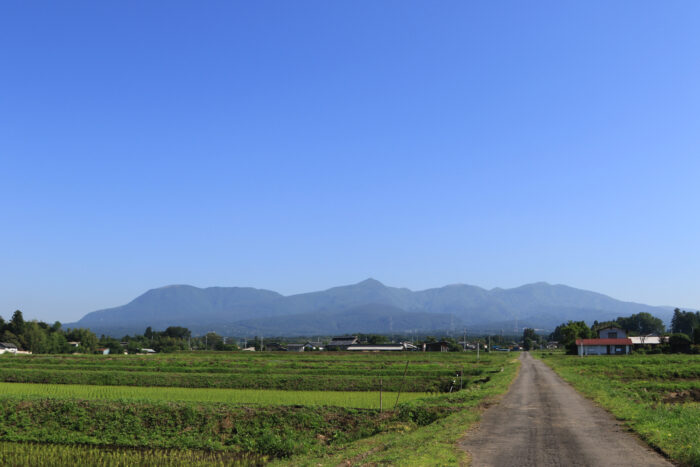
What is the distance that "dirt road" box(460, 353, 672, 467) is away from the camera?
14711 mm

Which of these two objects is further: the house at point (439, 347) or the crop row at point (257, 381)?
the house at point (439, 347)

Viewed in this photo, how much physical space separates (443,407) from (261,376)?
89.8 ft

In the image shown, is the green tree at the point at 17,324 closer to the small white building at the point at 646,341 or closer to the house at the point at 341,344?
the house at the point at 341,344

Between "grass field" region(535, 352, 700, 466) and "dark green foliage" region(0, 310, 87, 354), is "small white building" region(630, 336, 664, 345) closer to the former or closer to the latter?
"grass field" region(535, 352, 700, 466)

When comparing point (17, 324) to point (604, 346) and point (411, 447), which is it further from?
point (411, 447)

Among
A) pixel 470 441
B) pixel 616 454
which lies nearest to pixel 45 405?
pixel 470 441

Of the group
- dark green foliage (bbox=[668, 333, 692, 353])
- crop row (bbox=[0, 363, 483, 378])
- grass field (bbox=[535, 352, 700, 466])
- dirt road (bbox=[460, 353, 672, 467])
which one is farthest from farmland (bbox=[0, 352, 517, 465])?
dark green foliage (bbox=[668, 333, 692, 353])

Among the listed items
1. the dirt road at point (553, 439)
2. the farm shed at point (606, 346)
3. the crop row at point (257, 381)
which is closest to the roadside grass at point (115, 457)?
the dirt road at point (553, 439)

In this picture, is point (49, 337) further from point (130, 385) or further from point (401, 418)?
point (401, 418)

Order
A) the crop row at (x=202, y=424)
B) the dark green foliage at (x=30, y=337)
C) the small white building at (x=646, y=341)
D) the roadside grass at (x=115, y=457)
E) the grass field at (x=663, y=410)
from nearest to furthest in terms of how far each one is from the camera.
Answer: the grass field at (x=663, y=410), the roadside grass at (x=115, y=457), the crop row at (x=202, y=424), the small white building at (x=646, y=341), the dark green foliage at (x=30, y=337)

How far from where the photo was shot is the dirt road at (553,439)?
14.7m

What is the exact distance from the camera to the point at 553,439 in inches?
690

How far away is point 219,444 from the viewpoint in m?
25.0

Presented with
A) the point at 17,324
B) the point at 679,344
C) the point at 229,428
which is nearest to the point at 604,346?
the point at 679,344
